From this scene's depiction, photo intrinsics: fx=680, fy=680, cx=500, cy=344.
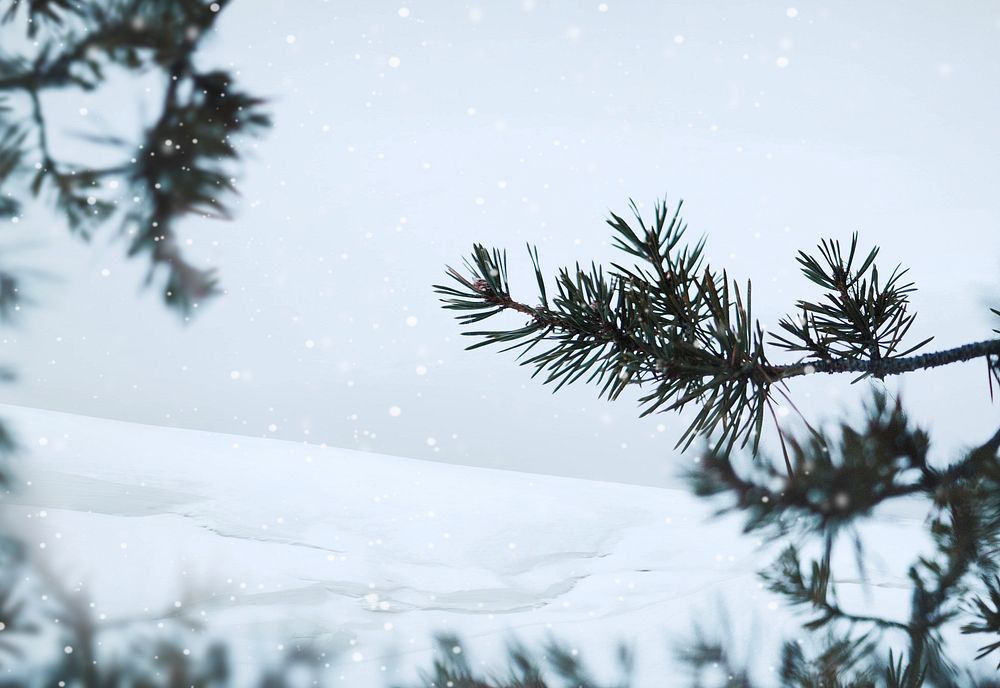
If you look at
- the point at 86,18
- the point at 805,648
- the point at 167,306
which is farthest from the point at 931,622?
the point at 86,18

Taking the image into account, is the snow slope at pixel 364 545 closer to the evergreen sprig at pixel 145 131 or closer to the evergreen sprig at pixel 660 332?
the evergreen sprig at pixel 145 131

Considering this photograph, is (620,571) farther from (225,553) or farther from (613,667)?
(225,553)

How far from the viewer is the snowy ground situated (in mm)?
396

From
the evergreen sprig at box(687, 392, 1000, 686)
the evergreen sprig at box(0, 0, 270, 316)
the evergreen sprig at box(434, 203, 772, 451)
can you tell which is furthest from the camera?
the evergreen sprig at box(0, 0, 270, 316)

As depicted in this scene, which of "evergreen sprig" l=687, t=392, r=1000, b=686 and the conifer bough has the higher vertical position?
the conifer bough

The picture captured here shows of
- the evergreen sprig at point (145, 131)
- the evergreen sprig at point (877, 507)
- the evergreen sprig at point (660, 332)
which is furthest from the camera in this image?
the evergreen sprig at point (145, 131)

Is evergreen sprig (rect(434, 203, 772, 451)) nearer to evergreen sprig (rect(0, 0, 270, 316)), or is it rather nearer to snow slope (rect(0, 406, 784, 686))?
snow slope (rect(0, 406, 784, 686))

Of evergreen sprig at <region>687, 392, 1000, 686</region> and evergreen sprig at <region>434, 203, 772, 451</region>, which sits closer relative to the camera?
evergreen sprig at <region>434, 203, 772, 451</region>

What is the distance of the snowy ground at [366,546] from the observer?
15.6 inches

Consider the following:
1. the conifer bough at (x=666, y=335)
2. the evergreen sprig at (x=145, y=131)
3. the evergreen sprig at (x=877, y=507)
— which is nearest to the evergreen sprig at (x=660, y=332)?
the conifer bough at (x=666, y=335)

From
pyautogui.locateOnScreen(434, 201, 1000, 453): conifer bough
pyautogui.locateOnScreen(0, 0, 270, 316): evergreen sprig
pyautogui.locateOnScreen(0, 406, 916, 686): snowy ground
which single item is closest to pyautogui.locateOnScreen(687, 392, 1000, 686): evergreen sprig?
pyautogui.locateOnScreen(0, 406, 916, 686): snowy ground

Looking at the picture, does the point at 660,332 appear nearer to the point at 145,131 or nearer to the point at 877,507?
the point at 877,507

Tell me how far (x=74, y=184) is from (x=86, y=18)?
13 centimetres

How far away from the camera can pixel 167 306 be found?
1.83 feet
